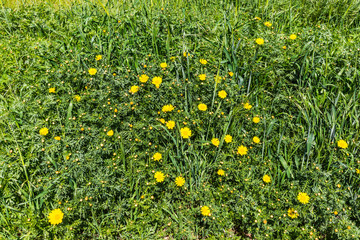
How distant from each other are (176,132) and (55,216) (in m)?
1.11

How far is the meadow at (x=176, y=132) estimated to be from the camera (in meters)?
1.90

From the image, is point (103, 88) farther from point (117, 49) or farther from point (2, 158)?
point (2, 158)

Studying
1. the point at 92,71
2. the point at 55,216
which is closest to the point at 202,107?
the point at 92,71

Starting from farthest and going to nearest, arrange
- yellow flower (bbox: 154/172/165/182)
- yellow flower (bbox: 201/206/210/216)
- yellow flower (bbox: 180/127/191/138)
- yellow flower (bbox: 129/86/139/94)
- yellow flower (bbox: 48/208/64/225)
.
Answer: yellow flower (bbox: 129/86/139/94)
yellow flower (bbox: 180/127/191/138)
yellow flower (bbox: 154/172/165/182)
yellow flower (bbox: 201/206/210/216)
yellow flower (bbox: 48/208/64/225)

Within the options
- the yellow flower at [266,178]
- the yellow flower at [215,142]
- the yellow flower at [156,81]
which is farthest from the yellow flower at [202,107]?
the yellow flower at [266,178]

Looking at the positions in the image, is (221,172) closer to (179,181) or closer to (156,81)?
(179,181)

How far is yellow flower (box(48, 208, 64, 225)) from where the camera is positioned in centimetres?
176

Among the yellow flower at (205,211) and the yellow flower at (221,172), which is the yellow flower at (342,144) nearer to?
the yellow flower at (221,172)

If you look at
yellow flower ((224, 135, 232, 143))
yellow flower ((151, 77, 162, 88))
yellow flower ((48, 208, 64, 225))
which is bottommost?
yellow flower ((48, 208, 64, 225))

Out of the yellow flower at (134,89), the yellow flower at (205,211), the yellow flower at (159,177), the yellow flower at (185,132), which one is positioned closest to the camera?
the yellow flower at (205,211)

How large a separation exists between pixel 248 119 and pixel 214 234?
1036 mm

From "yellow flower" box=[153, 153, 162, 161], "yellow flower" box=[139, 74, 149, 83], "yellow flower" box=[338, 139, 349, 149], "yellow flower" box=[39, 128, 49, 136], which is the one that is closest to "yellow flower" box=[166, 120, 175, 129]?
"yellow flower" box=[153, 153, 162, 161]

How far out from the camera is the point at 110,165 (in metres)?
2.00

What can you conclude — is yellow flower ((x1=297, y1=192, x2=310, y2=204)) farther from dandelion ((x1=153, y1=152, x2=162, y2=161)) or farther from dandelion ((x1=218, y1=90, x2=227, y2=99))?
dandelion ((x1=153, y1=152, x2=162, y2=161))
